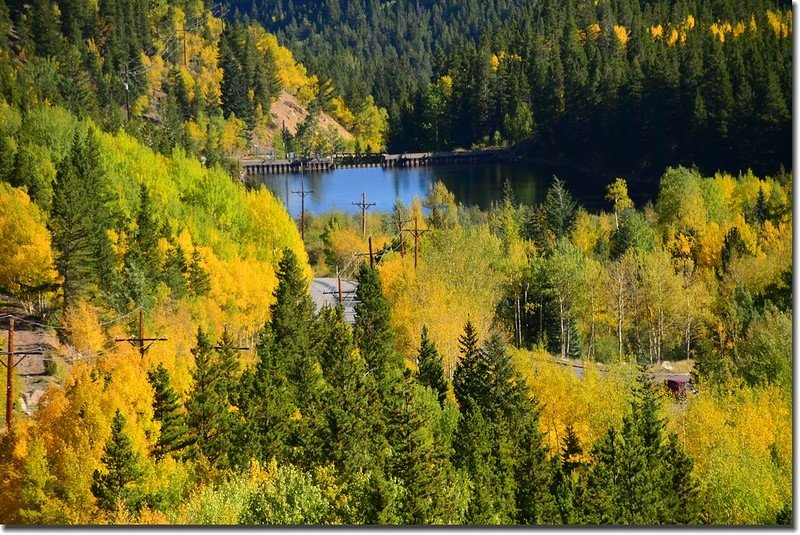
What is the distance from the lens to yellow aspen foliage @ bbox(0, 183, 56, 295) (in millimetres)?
38844

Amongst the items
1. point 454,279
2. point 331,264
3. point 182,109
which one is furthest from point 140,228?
point 182,109

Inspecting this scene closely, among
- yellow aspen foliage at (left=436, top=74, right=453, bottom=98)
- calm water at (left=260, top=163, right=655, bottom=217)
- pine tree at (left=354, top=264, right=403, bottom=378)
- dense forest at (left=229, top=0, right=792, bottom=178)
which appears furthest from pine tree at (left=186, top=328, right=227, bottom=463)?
yellow aspen foliage at (left=436, top=74, right=453, bottom=98)

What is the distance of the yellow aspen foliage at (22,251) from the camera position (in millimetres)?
38844

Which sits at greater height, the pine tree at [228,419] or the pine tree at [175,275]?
the pine tree at [175,275]

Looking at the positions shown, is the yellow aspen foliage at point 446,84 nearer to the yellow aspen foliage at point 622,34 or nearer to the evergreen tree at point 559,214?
the yellow aspen foliage at point 622,34

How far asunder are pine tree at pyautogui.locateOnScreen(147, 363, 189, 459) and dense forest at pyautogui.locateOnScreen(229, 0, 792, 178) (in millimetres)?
28688

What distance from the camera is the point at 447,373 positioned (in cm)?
3816

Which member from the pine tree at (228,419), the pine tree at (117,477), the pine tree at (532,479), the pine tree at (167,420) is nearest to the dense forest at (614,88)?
the pine tree at (532,479)

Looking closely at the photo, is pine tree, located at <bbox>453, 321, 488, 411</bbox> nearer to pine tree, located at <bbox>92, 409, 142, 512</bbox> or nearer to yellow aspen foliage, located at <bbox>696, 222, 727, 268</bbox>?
pine tree, located at <bbox>92, 409, 142, 512</bbox>

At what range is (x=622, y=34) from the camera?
134 meters

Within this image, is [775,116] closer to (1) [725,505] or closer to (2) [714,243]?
(2) [714,243]

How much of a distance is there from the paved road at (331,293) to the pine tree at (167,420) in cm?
1829

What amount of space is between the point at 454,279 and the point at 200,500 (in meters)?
27.9

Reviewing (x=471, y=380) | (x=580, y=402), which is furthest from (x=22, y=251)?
(x=580, y=402)
